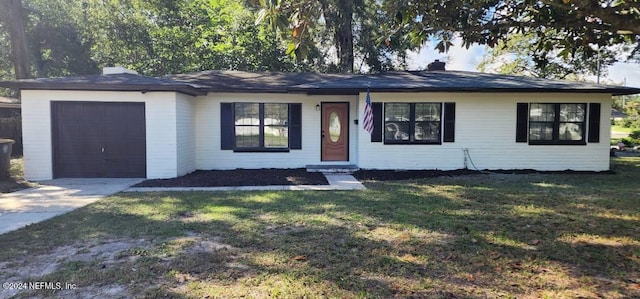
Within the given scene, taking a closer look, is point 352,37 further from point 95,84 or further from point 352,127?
point 95,84

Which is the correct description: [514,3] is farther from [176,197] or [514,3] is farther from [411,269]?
[176,197]

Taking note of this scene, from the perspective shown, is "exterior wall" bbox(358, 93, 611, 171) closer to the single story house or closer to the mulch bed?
the single story house

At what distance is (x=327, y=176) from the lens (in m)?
10.9

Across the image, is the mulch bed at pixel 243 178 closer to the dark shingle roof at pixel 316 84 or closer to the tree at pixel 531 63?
the dark shingle roof at pixel 316 84

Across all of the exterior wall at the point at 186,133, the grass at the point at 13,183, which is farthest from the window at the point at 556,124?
the grass at the point at 13,183

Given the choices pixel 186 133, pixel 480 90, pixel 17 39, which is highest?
pixel 17 39

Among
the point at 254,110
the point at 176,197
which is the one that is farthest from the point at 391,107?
the point at 176,197

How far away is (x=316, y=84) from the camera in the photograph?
11.6 meters

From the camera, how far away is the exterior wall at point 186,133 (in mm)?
10617

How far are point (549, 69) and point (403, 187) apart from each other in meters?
20.0

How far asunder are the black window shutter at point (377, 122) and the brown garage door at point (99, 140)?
6422 millimetres

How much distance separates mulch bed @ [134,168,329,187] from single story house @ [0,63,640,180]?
50 cm

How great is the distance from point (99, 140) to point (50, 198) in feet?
9.44

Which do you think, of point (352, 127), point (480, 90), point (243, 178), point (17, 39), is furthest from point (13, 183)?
point (17, 39)
